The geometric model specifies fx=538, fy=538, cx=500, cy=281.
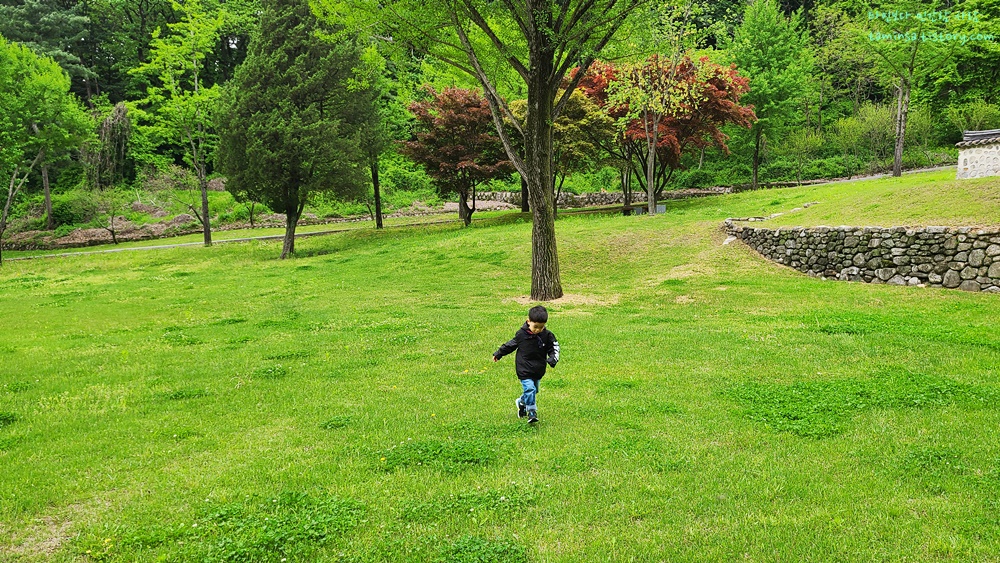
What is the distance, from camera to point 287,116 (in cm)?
2791

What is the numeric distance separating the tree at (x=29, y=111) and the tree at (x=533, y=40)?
79.1ft

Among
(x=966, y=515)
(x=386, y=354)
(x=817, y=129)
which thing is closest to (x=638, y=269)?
(x=386, y=354)

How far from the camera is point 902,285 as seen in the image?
14.8 metres

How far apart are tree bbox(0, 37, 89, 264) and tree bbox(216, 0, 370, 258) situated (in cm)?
1100

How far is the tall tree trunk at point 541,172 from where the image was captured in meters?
14.9

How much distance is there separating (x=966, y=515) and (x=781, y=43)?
49.3 meters

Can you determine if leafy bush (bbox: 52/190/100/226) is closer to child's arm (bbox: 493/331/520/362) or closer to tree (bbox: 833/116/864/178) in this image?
child's arm (bbox: 493/331/520/362)

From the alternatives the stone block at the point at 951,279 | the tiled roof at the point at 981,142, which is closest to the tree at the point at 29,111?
the stone block at the point at 951,279

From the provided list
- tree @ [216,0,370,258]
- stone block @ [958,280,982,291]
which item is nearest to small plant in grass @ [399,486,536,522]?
stone block @ [958,280,982,291]

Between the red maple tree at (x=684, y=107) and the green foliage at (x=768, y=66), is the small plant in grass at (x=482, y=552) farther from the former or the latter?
the green foliage at (x=768, y=66)

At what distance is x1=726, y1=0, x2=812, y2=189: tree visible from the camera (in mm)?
39656

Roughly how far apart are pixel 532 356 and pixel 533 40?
423 inches

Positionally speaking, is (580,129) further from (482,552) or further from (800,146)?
(482,552)

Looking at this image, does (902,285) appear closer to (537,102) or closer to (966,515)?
(537,102)
